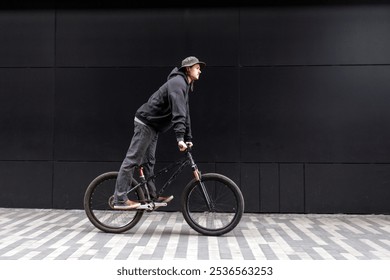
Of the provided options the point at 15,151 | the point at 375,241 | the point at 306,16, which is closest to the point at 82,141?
the point at 15,151

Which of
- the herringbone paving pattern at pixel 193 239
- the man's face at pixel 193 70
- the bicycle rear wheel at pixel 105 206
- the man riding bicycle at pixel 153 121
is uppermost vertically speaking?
the man's face at pixel 193 70

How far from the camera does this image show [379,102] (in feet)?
24.1

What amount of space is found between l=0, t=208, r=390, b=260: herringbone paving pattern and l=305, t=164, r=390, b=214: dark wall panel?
0.54 feet

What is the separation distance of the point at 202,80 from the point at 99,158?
2043 millimetres

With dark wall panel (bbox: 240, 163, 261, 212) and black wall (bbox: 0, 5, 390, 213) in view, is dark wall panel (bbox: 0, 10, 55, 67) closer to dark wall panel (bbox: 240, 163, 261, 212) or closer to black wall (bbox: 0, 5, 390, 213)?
black wall (bbox: 0, 5, 390, 213)

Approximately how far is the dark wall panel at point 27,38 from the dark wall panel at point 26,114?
0.17m

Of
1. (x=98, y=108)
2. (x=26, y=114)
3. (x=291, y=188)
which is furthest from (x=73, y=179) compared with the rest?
(x=291, y=188)

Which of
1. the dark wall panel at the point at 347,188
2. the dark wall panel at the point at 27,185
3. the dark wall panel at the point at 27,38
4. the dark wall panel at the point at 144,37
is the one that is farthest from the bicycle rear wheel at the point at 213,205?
the dark wall panel at the point at 27,38

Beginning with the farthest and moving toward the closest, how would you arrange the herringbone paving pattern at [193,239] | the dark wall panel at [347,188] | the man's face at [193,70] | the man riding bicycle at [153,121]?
1. the dark wall panel at [347,188]
2. the man's face at [193,70]
3. the man riding bicycle at [153,121]
4. the herringbone paving pattern at [193,239]

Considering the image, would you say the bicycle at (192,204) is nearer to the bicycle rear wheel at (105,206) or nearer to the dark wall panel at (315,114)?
the bicycle rear wheel at (105,206)

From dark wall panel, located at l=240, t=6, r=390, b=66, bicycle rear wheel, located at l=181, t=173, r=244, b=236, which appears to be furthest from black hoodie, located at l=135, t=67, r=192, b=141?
dark wall panel, located at l=240, t=6, r=390, b=66

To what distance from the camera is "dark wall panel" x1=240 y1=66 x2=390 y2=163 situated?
7.34m

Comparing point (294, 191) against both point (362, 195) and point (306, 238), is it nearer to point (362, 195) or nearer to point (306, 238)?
point (362, 195)

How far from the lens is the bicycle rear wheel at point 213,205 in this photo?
5707mm
